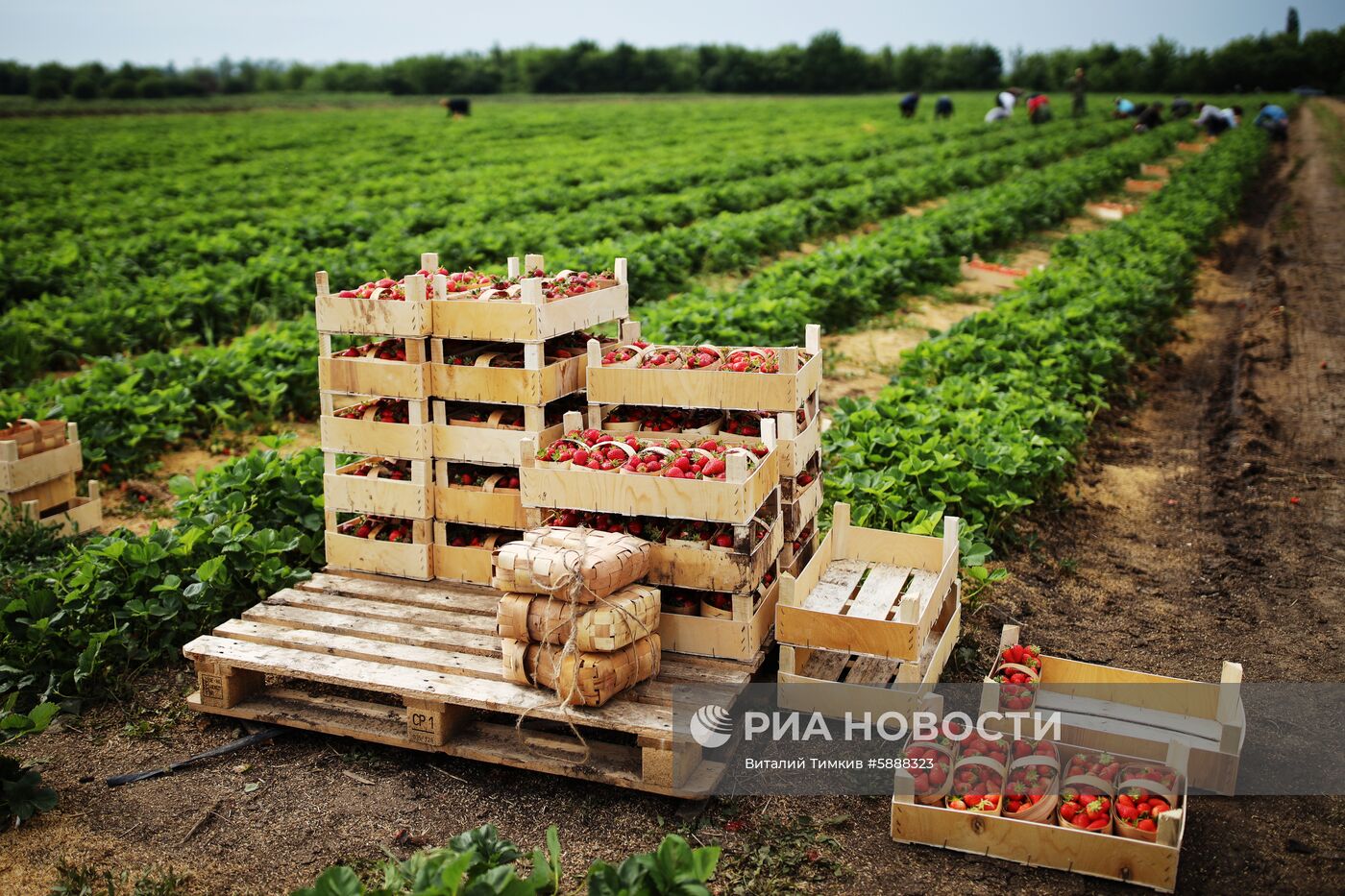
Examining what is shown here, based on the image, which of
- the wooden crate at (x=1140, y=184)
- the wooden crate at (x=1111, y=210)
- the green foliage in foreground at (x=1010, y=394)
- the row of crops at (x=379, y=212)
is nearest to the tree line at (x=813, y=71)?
the row of crops at (x=379, y=212)

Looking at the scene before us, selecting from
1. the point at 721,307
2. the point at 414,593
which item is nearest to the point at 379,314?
the point at 414,593

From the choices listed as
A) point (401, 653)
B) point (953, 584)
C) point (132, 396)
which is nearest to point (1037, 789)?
point (953, 584)

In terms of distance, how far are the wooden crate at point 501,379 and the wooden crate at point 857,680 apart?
1.80 metres

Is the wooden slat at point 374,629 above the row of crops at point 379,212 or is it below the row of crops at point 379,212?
below

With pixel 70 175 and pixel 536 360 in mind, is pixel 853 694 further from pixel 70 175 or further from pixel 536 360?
pixel 70 175

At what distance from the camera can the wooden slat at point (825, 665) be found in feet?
17.5

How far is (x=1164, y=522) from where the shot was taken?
803cm

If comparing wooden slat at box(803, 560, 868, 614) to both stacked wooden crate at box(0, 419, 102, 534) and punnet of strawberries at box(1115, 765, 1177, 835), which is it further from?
stacked wooden crate at box(0, 419, 102, 534)

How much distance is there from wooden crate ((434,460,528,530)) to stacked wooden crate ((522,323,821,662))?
37cm

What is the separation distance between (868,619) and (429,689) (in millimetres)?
1961

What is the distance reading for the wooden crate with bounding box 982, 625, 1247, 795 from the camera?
→ 457 centimetres

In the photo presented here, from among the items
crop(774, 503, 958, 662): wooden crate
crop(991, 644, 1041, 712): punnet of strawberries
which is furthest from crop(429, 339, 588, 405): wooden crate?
crop(991, 644, 1041, 712): punnet of strawberries

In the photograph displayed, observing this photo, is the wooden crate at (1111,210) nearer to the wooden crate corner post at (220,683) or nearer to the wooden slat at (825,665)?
the wooden slat at (825,665)

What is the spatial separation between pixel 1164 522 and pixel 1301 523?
0.90 m
